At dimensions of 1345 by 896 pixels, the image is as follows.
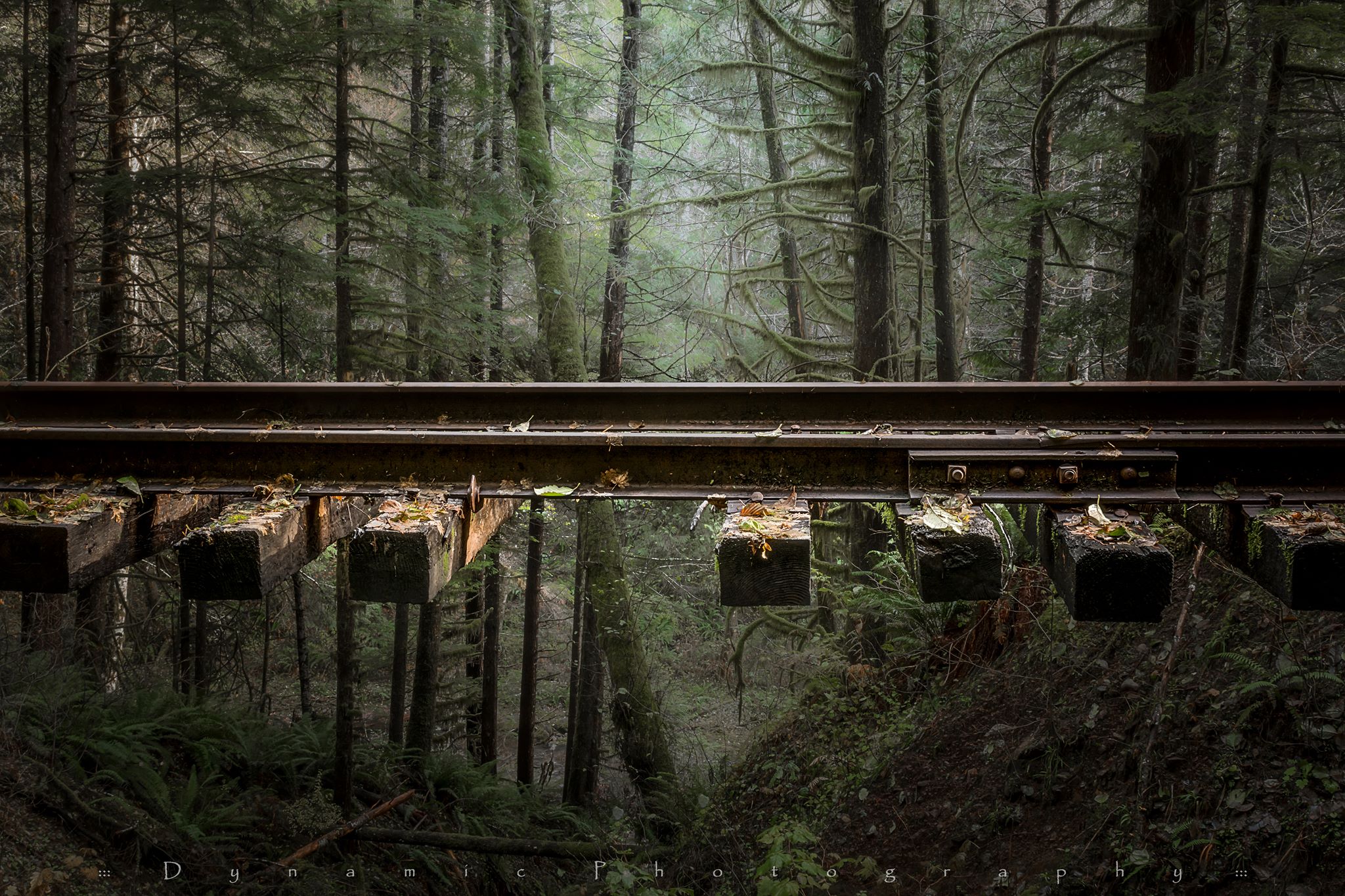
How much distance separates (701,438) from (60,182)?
7.76 m

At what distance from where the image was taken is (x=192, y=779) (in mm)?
6719

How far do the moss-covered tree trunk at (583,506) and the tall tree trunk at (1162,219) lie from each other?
6.31m

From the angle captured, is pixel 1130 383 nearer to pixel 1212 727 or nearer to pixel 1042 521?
pixel 1042 521

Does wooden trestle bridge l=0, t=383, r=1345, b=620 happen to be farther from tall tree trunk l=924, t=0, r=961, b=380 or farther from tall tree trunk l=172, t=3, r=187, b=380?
tall tree trunk l=924, t=0, r=961, b=380

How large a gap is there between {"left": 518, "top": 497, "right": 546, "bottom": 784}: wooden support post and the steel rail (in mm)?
6770

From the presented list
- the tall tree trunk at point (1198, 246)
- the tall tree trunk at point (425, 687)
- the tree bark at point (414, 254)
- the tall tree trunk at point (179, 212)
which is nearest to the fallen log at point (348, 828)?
the tall tree trunk at point (425, 687)

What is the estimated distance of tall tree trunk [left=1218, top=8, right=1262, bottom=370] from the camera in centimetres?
623

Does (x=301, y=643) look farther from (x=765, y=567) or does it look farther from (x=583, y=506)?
(x=765, y=567)

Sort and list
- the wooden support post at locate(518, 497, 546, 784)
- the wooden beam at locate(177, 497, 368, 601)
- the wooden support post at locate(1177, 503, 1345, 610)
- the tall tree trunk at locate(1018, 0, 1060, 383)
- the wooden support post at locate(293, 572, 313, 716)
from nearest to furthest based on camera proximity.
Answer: the wooden support post at locate(1177, 503, 1345, 610) < the wooden beam at locate(177, 497, 368, 601) < the wooden support post at locate(293, 572, 313, 716) < the tall tree trunk at locate(1018, 0, 1060, 383) < the wooden support post at locate(518, 497, 546, 784)

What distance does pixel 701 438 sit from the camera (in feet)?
10.4

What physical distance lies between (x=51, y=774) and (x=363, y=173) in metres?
6.50

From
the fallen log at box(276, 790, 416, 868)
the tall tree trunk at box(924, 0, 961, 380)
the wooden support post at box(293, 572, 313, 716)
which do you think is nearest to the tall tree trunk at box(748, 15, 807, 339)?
the tall tree trunk at box(924, 0, 961, 380)

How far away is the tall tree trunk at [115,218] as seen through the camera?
797cm

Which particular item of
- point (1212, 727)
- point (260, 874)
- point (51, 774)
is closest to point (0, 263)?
point (51, 774)
